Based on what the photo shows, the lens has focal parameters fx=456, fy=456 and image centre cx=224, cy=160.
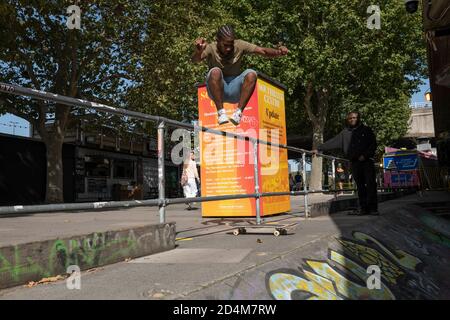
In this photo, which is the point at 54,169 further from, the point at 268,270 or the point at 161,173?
the point at 268,270

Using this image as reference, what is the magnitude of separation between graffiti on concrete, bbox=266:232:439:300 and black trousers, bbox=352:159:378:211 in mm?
2482

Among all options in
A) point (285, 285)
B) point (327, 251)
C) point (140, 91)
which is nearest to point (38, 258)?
point (285, 285)

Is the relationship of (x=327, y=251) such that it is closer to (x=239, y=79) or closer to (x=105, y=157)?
(x=239, y=79)

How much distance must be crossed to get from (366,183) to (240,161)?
7.91 feet

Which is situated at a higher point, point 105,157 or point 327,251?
point 105,157

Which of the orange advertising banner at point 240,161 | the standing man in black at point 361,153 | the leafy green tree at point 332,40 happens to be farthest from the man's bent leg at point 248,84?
the leafy green tree at point 332,40

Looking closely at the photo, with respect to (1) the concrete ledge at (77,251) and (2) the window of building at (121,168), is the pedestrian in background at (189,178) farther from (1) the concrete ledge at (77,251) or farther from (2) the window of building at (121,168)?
(2) the window of building at (121,168)

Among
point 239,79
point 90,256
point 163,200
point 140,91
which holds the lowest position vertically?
point 90,256

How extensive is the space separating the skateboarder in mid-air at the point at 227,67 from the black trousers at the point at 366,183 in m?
3.69

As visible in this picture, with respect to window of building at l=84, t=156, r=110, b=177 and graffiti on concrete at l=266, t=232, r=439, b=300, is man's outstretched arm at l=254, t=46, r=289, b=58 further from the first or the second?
window of building at l=84, t=156, r=110, b=177

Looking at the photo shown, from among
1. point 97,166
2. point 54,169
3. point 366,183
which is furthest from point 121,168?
point 366,183

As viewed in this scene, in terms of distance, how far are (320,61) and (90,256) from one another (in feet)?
63.3

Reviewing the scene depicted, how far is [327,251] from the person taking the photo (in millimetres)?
4215
